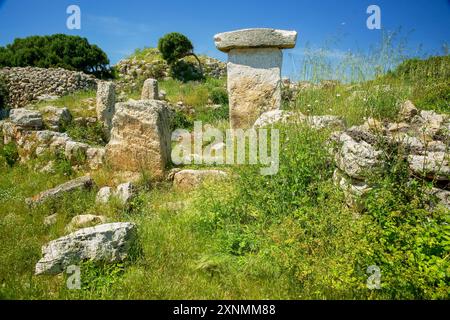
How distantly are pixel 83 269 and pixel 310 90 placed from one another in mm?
4700

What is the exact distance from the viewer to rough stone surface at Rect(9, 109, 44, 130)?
8.28m

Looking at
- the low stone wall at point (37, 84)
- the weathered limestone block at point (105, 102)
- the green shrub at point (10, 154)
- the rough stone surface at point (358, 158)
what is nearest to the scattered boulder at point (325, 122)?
the rough stone surface at point (358, 158)

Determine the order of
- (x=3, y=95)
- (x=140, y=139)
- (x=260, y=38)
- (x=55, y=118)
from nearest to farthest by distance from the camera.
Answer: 1. (x=140, y=139)
2. (x=260, y=38)
3. (x=55, y=118)
4. (x=3, y=95)

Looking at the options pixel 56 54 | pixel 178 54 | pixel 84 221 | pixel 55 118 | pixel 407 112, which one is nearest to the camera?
pixel 84 221

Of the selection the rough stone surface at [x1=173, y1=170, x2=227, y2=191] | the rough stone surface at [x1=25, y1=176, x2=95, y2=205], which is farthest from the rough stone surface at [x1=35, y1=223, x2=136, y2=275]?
the rough stone surface at [x1=173, y1=170, x2=227, y2=191]

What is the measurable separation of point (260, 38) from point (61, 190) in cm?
503

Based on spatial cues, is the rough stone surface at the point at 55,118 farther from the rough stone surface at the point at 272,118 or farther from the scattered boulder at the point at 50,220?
the rough stone surface at the point at 272,118

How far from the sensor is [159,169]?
19.4 ft

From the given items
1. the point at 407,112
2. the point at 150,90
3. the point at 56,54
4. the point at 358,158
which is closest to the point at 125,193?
the point at 358,158

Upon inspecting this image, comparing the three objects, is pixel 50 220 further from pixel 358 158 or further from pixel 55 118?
pixel 55 118

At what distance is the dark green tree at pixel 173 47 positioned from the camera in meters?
25.3

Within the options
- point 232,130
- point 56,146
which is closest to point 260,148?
point 232,130

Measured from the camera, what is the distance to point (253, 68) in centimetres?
774
